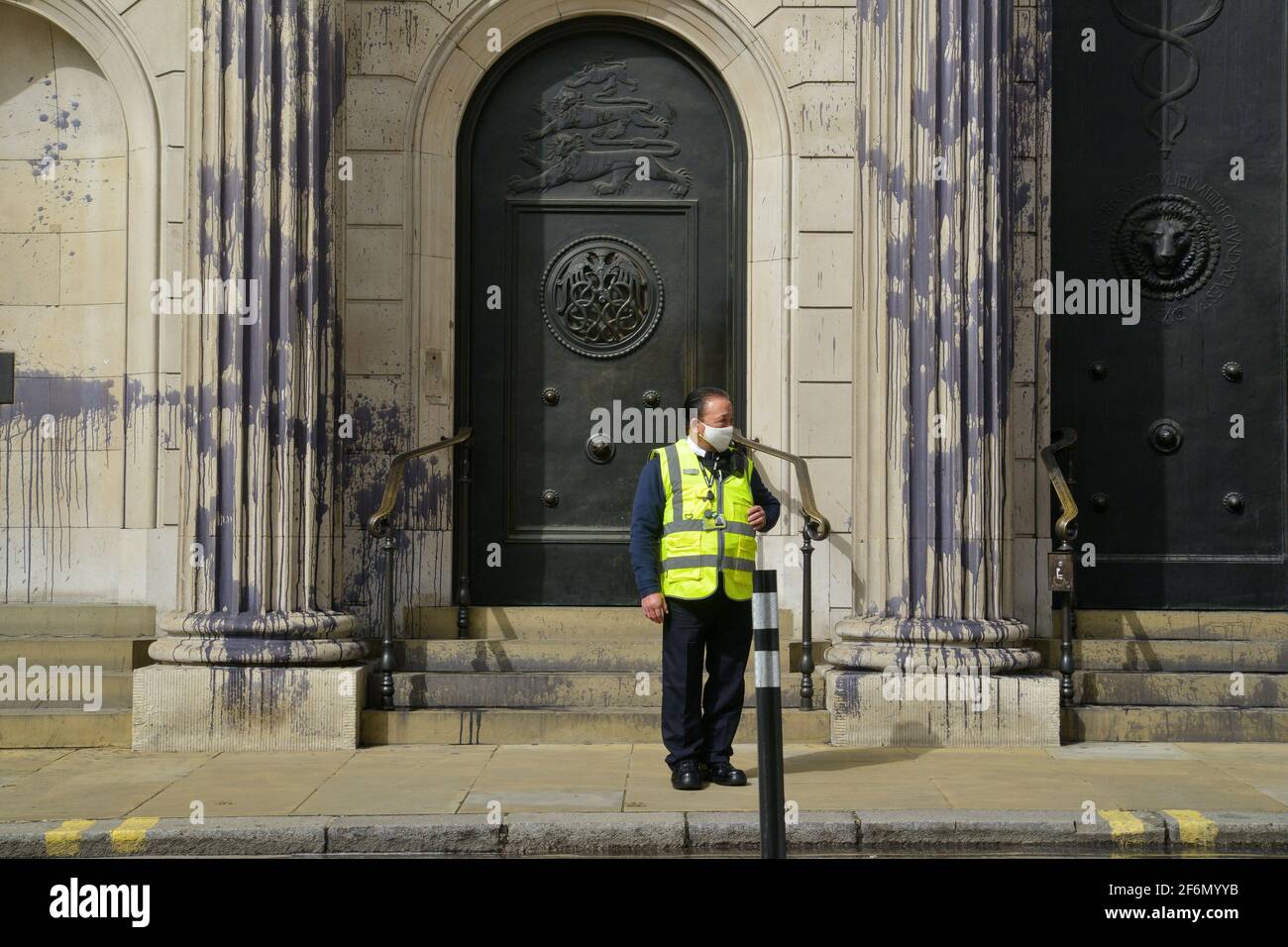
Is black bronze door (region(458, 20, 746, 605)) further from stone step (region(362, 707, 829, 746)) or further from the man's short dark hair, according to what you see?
the man's short dark hair

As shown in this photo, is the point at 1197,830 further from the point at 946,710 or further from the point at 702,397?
the point at 702,397

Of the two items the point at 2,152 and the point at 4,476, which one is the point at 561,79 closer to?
the point at 2,152

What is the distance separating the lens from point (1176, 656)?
10164mm

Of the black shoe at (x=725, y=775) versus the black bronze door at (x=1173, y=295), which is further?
the black bronze door at (x=1173, y=295)

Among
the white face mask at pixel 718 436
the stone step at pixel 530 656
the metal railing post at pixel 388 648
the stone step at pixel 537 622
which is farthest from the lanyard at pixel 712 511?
the metal railing post at pixel 388 648

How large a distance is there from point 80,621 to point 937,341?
577 centimetres

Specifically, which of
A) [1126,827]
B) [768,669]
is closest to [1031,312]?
[1126,827]

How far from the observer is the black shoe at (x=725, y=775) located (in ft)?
27.0

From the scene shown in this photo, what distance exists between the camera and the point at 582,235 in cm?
1070

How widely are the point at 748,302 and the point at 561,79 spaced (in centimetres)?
200

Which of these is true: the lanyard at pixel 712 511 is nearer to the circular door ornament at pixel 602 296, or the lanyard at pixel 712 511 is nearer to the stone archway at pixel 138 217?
the circular door ornament at pixel 602 296

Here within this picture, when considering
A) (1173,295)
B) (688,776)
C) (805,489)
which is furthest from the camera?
(1173,295)

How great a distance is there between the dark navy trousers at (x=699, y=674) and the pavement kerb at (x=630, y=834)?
108cm

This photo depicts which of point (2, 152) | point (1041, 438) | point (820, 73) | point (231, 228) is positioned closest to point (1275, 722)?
point (1041, 438)
